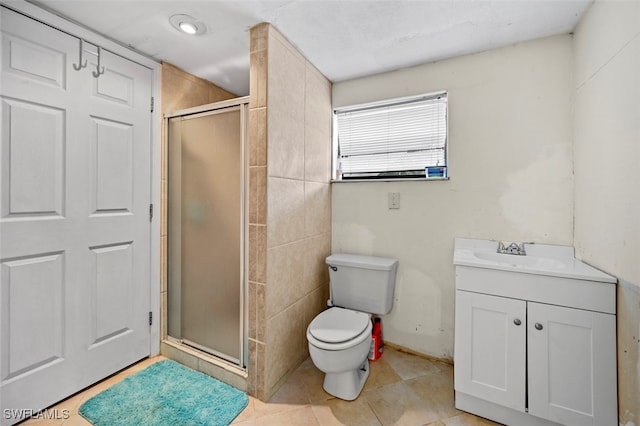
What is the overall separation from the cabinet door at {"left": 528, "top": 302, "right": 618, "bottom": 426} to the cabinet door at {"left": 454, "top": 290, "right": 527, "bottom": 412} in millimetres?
48

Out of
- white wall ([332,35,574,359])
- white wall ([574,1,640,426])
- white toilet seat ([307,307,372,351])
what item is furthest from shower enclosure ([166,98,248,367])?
white wall ([574,1,640,426])

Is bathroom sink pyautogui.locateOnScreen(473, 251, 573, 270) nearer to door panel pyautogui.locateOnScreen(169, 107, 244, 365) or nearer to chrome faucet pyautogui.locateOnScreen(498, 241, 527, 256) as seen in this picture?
chrome faucet pyautogui.locateOnScreen(498, 241, 527, 256)

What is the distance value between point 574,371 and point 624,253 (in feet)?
1.88

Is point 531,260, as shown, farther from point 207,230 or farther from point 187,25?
point 187,25

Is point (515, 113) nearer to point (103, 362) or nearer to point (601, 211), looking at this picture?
point (601, 211)

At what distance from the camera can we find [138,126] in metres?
1.87

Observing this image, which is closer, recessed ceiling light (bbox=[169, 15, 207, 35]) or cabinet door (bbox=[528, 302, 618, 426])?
cabinet door (bbox=[528, 302, 618, 426])

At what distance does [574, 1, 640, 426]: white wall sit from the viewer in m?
1.08

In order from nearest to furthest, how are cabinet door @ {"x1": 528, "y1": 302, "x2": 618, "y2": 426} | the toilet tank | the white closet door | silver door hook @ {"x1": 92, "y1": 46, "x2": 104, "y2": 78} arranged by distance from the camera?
cabinet door @ {"x1": 528, "y1": 302, "x2": 618, "y2": 426}, the white closet door, silver door hook @ {"x1": 92, "y1": 46, "x2": 104, "y2": 78}, the toilet tank

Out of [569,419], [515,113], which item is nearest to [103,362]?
[569,419]

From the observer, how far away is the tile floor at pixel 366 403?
1452 mm

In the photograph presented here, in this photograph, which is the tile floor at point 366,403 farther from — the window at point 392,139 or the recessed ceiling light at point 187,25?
the recessed ceiling light at point 187,25

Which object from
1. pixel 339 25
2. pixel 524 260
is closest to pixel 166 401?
pixel 524 260

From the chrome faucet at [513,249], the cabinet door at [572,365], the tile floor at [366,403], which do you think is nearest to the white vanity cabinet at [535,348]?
the cabinet door at [572,365]
